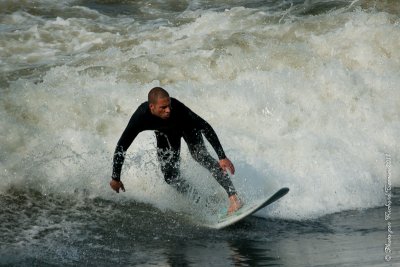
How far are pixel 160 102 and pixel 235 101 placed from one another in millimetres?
3824

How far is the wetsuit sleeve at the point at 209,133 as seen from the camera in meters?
8.14

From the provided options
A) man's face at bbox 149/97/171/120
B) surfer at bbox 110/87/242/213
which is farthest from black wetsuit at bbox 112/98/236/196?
man's face at bbox 149/97/171/120

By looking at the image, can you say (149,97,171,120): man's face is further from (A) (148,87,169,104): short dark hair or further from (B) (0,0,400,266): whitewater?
(B) (0,0,400,266): whitewater

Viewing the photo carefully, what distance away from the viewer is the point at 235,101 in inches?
458

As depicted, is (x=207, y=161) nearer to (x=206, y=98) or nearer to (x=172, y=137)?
(x=172, y=137)

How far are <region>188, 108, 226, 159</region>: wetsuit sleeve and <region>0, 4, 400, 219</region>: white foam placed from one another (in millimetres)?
1070

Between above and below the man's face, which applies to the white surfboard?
below

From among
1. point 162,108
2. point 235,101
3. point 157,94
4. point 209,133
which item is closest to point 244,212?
point 209,133

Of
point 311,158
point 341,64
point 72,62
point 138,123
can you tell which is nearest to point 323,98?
point 341,64

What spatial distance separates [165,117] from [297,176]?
8.17 ft

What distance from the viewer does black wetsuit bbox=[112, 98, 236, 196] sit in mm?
8148

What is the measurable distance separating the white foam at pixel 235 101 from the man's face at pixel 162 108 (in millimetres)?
1387

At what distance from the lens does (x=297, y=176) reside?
9.97 m

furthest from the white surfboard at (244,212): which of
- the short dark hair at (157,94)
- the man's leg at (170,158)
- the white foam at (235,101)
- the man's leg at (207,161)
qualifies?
the short dark hair at (157,94)
